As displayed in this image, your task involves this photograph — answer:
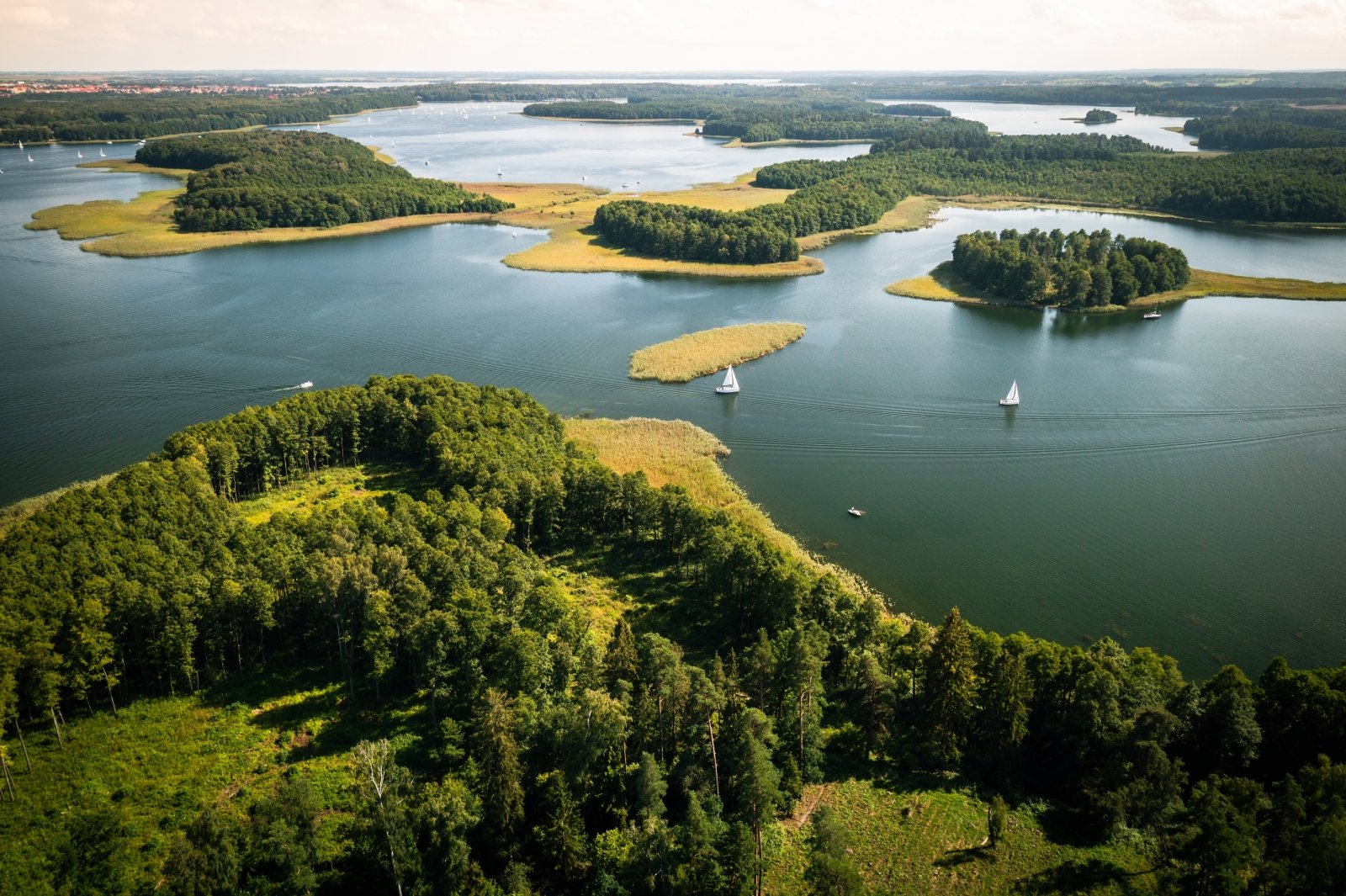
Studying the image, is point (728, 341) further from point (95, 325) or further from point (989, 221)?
point (989, 221)

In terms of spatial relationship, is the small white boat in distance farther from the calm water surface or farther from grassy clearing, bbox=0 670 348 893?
grassy clearing, bbox=0 670 348 893

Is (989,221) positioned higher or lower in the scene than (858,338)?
higher

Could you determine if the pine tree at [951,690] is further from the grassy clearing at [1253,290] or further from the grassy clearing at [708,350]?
the grassy clearing at [1253,290]

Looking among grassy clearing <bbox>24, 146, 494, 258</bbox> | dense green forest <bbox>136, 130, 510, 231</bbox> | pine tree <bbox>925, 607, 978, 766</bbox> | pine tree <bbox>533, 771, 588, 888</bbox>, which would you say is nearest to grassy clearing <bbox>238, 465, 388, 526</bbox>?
pine tree <bbox>533, 771, 588, 888</bbox>

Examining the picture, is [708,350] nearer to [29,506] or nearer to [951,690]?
[951,690]

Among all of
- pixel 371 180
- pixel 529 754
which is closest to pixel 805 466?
pixel 529 754

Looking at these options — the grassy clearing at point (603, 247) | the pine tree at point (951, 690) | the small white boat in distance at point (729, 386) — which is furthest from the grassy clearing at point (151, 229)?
the pine tree at point (951, 690)

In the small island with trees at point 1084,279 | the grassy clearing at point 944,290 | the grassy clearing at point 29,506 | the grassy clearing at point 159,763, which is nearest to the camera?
the grassy clearing at point 159,763
